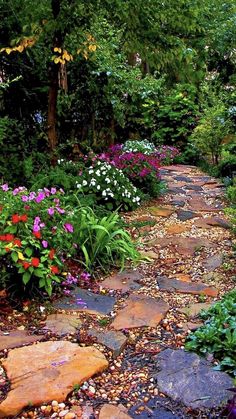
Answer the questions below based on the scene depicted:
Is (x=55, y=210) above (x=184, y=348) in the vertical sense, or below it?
above

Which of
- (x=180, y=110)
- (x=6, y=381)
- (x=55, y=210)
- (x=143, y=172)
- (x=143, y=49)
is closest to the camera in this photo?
(x=6, y=381)

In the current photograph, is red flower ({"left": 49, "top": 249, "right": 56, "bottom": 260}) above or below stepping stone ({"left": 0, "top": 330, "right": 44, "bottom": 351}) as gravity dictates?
above

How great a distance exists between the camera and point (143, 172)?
511 centimetres

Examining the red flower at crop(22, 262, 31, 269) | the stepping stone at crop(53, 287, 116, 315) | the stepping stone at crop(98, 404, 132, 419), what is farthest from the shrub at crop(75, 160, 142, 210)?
the stepping stone at crop(98, 404, 132, 419)

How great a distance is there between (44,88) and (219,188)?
259cm

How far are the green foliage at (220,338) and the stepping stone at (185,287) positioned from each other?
0.44 m

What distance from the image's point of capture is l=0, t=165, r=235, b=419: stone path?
1708 mm

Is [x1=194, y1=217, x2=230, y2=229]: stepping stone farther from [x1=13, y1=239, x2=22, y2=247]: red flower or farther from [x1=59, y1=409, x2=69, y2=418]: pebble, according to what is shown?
[x1=59, y1=409, x2=69, y2=418]: pebble

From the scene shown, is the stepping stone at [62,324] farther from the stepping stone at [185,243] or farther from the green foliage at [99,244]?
the stepping stone at [185,243]

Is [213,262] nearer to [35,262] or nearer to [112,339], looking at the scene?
[112,339]

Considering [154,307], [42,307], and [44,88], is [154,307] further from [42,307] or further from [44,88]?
[44,88]

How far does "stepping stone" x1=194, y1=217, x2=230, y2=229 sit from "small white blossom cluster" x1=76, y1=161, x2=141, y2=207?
697mm

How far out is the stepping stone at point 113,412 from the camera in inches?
64.5

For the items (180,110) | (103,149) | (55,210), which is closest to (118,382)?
(55,210)
